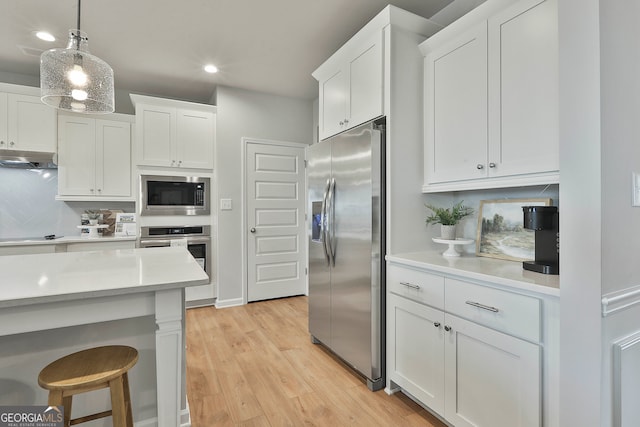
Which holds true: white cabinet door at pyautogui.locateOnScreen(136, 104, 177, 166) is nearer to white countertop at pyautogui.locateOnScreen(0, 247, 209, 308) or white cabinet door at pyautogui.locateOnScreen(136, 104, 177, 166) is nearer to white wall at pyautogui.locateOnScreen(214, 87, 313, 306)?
white wall at pyautogui.locateOnScreen(214, 87, 313, 306)

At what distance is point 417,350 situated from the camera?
1804 millimetres

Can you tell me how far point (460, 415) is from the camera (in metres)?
1.55

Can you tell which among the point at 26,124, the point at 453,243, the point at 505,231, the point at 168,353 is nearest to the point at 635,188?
the point at 505,231

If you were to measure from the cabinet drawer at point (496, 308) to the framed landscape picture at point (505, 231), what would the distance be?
1.69ft

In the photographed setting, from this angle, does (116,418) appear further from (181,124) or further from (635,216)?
(181,124)

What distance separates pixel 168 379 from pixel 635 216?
1953 millimetres

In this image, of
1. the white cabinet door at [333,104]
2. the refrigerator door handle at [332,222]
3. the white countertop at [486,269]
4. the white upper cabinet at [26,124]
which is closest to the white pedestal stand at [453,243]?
the white countertop at [486,269]

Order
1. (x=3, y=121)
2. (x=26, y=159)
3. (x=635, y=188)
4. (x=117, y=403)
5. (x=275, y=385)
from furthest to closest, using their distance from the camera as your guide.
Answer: (x=26, y=159)
(x=3, y=121)
(x=275, y=385)
(x=117, y=403)
(x=635, y=188)

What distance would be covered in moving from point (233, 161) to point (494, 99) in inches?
117

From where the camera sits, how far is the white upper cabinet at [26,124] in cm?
315

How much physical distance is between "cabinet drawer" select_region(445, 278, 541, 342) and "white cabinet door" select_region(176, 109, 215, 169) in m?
3.18

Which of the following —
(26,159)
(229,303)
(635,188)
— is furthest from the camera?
(229,303)

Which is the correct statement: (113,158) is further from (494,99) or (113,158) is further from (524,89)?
(524,89)

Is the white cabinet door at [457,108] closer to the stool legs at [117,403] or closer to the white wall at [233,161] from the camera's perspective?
the stool legs at [117,403]
